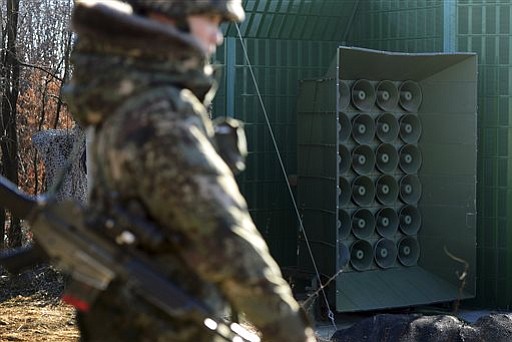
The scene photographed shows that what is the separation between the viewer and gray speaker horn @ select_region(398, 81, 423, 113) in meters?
10.5

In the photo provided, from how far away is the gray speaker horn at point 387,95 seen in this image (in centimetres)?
1038

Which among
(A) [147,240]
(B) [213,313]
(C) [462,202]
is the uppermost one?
(A) [147,240]

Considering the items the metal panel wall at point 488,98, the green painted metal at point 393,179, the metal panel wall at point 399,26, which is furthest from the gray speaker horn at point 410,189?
the metal panel wall at point 399,26

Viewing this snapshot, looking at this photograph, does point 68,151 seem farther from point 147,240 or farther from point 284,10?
point 147,240

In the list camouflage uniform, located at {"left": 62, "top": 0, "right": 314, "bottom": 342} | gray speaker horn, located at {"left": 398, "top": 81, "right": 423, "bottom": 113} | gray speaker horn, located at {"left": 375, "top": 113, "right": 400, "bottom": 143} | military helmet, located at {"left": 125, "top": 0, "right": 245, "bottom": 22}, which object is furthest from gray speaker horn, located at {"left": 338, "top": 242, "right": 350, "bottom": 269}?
military helmet, located at {"left": 125, "top": 0, "right": 245, "bottom": 22}

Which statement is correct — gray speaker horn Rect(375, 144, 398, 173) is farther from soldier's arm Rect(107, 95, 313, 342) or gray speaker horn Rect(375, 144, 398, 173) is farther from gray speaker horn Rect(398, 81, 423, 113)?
soldier's arm Rect(107, 95, 313, 342)

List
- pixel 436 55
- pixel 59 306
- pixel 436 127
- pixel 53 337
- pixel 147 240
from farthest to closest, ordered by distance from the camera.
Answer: pixel 436 127 < pixel 436 55 < pixel 59 306 < pixel 53 337 < pixel 147 240

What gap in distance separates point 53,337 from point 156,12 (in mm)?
5019

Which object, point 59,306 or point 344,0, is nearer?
point 59,306

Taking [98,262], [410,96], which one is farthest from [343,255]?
[98,262]

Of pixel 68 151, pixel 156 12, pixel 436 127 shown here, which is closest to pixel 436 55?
pixel 436 127

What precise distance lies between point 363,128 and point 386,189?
61 centimetres

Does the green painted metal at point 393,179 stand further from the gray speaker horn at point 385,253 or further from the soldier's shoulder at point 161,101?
the soldier's shoulder at point 161,101

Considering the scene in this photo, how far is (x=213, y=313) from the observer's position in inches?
130
